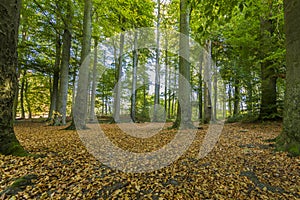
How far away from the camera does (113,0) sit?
297 inches

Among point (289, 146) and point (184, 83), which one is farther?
point (184, 83)

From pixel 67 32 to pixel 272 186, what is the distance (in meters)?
11.2

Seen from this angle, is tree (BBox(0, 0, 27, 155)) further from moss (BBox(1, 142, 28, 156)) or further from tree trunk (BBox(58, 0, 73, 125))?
tree trunk (BBox(58, 0, 73, 125))

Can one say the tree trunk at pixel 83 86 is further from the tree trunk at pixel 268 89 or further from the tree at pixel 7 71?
the tree trunk at pixel 268 89

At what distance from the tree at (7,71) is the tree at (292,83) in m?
5.01

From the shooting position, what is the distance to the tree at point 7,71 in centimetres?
272

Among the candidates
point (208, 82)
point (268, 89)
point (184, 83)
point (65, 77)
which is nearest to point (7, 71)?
point (184, 83)

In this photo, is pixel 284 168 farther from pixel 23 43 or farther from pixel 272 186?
pixel 23 43

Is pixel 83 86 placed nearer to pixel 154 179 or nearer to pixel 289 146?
pixel 154 179

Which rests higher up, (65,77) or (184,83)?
(65,77)

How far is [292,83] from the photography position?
3.26 meters

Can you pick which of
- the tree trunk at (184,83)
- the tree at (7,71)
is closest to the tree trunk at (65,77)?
the tree trunk at (184,83)

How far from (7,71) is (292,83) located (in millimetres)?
5336

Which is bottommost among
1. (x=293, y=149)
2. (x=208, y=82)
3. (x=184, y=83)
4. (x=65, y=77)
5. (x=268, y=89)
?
(x=293, y=149)
